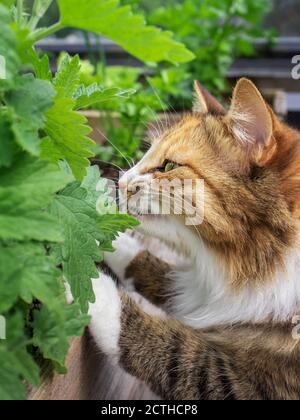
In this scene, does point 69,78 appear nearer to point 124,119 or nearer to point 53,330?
point 53,330

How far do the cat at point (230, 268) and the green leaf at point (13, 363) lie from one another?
1.38ft

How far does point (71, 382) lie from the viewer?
0.89 metres

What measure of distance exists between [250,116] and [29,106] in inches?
21.3

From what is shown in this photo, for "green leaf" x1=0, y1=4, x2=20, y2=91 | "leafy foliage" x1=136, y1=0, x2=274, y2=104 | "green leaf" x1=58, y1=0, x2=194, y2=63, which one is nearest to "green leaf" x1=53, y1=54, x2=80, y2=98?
"green leaf" x1=58, y1=0, x2=194, y2=63

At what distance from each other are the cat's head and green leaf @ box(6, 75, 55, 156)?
0.49 meters

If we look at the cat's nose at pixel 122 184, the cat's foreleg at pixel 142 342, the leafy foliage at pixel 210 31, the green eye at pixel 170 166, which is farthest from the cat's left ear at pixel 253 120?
the leafy foliage at pixel 210 31

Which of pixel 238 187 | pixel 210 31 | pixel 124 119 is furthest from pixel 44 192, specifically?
pixel 210 31

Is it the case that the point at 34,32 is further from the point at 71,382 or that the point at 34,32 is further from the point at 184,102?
the point at 184,102

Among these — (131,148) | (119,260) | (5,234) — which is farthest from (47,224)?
(131,148)

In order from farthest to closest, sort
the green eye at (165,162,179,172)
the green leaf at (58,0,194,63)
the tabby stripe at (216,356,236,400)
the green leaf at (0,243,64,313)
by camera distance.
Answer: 1. the green eye at (165,162,179,172)
2. the tabby stripe at (216,356,236,400)
3. the green leaf at (58,0,194,63)
4. the green leaf at (0,243,64,313)

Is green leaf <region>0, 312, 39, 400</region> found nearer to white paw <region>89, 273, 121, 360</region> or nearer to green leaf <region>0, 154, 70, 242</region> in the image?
green leaf <region>0, 154, 70, 242</region>

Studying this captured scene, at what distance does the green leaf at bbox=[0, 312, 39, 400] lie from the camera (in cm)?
56

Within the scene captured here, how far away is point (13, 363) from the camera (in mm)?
573

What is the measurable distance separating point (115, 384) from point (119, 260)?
0.30 m
